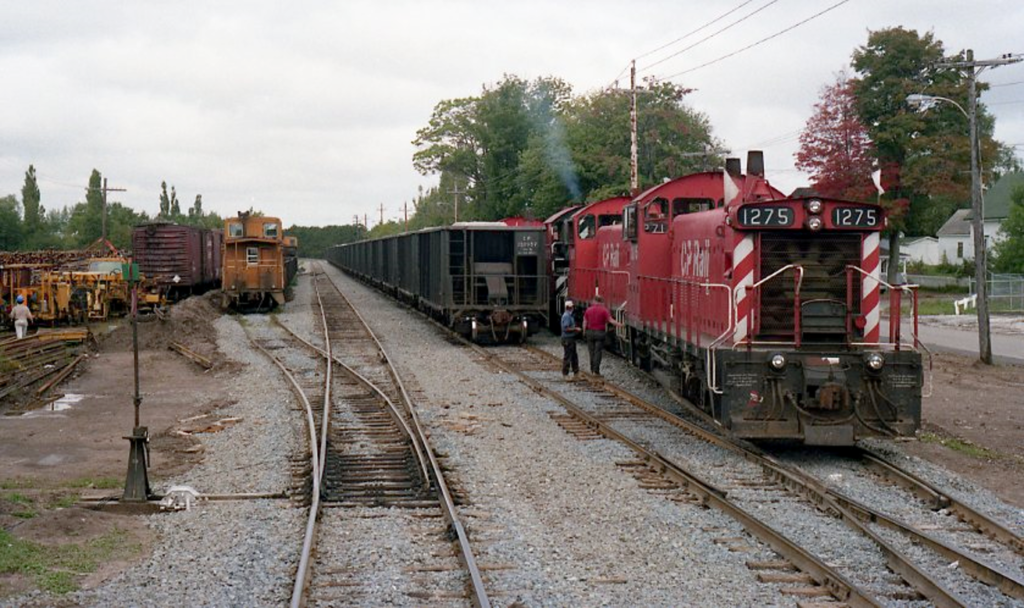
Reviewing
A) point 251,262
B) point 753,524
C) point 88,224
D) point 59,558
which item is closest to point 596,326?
point 753,524

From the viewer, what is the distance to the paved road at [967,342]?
2527 centimetres

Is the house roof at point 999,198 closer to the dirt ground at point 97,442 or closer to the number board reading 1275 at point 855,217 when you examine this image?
the dirt ground at point 97,442

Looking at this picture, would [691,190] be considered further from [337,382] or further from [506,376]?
[337,382]

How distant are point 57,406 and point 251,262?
18.6m

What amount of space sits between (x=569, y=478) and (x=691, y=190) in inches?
244

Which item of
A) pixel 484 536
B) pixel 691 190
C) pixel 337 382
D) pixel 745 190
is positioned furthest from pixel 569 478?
pixel 337 382

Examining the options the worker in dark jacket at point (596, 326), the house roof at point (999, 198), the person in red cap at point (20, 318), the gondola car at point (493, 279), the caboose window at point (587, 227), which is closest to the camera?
the worker in dark jacket at point (596, 326)

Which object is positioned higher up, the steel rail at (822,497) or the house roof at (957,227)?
the house roof at (957,227)

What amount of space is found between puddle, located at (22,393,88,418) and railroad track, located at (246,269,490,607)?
3897 mm

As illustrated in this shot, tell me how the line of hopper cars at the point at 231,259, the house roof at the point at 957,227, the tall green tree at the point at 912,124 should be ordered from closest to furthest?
the line of hopper cars at the point at 231,259 < the tall green tree at the point at 912,124 < the house roof at the point at 957,227

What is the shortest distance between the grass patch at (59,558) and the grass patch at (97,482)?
2401 mm

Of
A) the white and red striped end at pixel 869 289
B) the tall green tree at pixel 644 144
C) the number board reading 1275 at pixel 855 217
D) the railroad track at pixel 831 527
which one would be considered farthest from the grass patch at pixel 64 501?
the tall green tree at pixel 644 144

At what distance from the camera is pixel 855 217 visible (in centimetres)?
1133

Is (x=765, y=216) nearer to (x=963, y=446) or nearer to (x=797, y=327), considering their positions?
(x=797, y=327)
